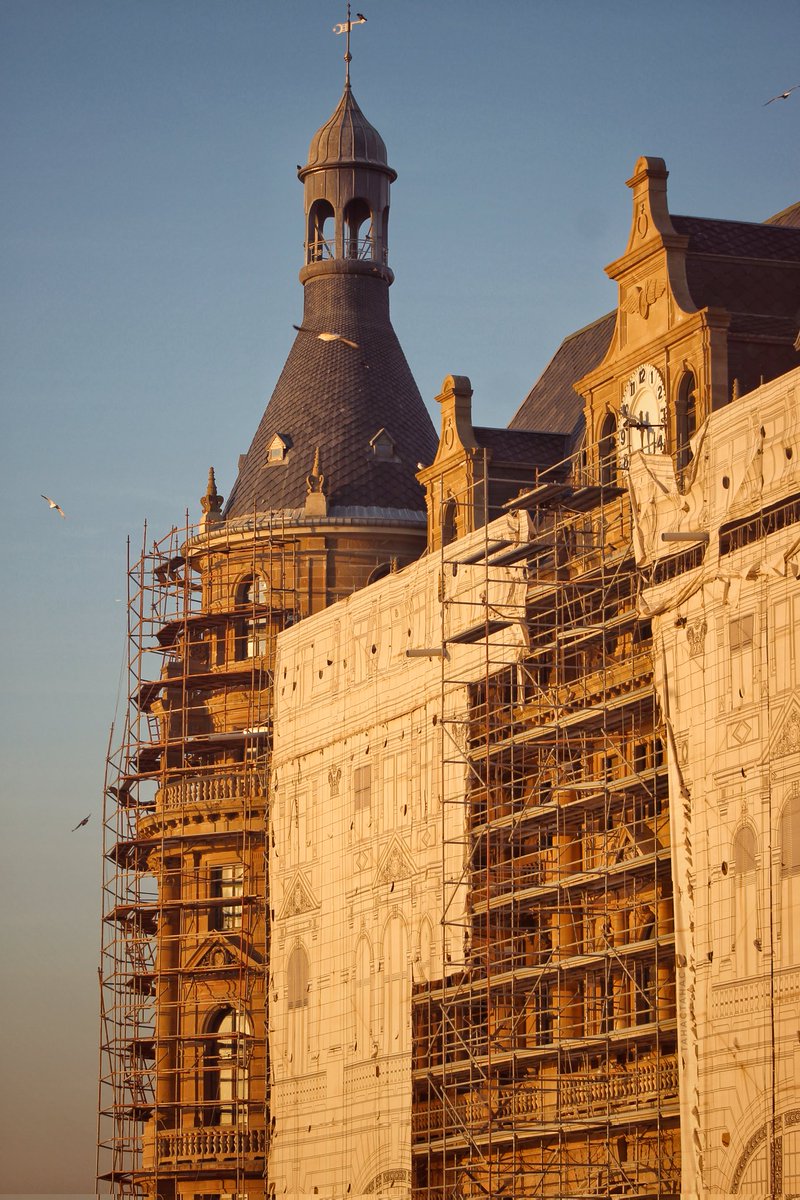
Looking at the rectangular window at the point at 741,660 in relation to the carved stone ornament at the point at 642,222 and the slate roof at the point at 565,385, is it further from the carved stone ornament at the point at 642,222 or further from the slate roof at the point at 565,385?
the slate roof at the point at 565,385

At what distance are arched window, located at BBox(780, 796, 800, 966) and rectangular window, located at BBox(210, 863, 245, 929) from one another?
98.6 feet

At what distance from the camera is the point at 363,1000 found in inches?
2270

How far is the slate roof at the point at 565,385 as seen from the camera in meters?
65.4

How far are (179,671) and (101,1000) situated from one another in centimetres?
978

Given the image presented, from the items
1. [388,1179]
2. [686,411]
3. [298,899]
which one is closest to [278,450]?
[298,899]

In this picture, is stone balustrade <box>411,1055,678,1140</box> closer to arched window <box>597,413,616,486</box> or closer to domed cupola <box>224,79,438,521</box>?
arched window <box>597,413,616,486</box>

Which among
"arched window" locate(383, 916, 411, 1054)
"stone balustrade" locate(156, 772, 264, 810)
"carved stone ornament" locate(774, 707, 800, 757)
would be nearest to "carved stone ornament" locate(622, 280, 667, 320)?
"carved stone ornament" locate(774, 707, 800, 757)

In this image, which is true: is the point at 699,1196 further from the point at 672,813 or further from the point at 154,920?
the point at 154,920

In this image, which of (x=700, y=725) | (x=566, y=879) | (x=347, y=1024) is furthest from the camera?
(x=347, y=1024)

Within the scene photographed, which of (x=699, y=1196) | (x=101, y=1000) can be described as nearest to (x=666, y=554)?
(x=699, y=1196)

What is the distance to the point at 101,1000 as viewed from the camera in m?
69.9

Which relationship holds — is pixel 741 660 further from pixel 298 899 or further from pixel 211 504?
pixel 211 504

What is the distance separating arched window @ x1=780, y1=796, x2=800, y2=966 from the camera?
134 ft

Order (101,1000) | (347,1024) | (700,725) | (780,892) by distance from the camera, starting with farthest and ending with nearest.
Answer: (101,1000) → (347,1024) → (700,725) → (780,892)
